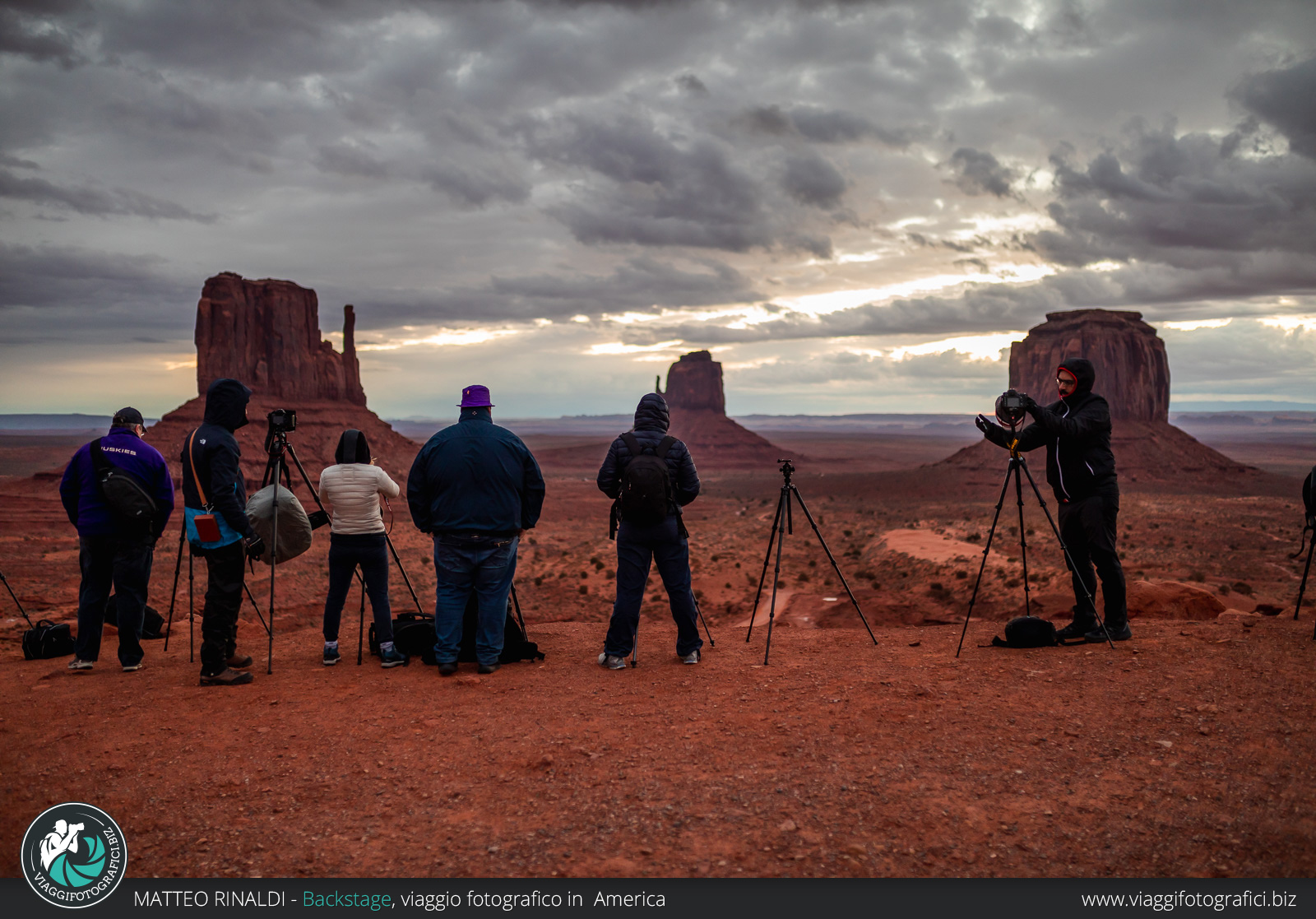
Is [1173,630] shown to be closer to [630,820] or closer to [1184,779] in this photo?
[1184,779]

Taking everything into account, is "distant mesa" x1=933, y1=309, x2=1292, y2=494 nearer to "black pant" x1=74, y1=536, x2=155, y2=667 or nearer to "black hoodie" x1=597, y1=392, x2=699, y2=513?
"black hoodie" x1=597, y1=392, x2=699, y2=513

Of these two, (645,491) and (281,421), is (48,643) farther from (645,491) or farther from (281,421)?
(645,491)

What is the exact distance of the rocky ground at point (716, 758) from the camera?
372 centimetres

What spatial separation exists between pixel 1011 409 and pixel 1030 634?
7.55 feet

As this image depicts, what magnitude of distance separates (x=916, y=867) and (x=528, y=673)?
4.28 m

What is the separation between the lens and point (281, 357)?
214 ft

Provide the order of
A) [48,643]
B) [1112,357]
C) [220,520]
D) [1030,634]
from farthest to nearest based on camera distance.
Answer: [1112,357] → [48,643] → [1030,634] → [220,520]

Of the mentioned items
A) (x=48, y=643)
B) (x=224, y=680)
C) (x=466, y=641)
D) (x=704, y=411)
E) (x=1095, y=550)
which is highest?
(x=704, y=411)

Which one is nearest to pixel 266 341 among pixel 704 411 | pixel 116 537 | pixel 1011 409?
pixel 116 537

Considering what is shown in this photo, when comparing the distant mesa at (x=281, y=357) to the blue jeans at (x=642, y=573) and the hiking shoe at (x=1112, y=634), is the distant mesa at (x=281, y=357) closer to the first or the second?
the blue jeans at (x=642, y=573)

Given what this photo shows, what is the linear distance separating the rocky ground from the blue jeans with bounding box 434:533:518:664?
0.33 meters

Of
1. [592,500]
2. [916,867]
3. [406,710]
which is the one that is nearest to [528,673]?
[406,710]

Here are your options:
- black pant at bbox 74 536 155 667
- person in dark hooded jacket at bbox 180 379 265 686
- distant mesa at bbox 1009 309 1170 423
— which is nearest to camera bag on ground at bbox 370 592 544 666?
person in dark hooded jacket at bbox 180 379 265 686

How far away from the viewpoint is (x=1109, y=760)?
4.68 meters
